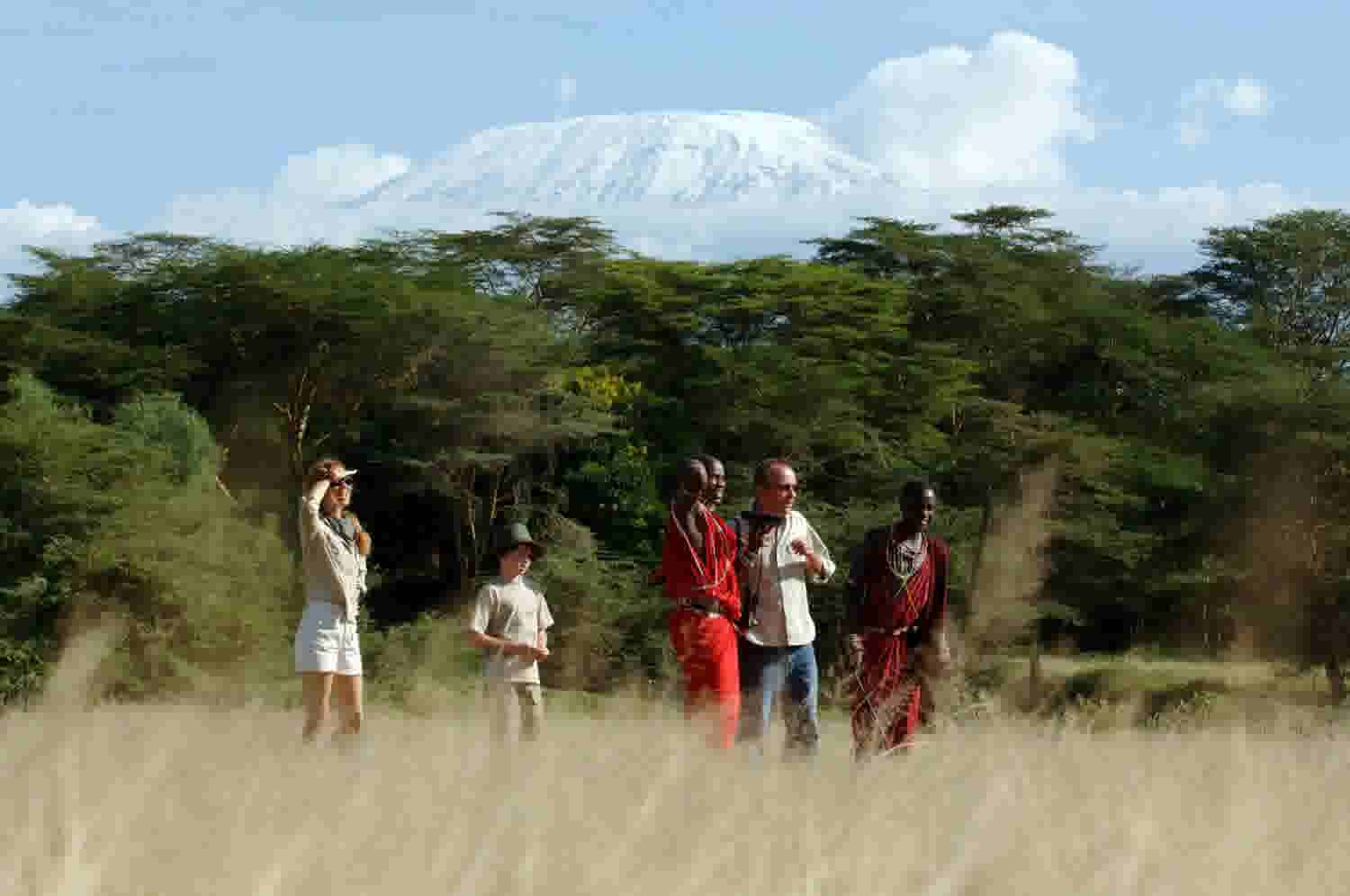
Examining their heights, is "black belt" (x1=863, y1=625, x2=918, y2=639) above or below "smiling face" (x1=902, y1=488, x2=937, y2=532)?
below

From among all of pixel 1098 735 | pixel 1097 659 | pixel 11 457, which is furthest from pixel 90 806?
pixel 1097 659

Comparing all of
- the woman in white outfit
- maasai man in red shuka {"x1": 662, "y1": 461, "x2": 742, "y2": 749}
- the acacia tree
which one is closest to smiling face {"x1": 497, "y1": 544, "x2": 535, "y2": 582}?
the woman in white outfit

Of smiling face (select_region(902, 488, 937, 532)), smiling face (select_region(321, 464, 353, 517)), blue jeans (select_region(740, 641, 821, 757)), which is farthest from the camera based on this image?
smiling face (select_region(321, 464, 353, 517))

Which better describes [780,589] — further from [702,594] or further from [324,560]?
[324,560]

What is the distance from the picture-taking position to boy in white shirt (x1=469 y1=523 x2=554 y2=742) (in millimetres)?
7031

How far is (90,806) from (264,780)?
0.66 m

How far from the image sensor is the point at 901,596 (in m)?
6.56

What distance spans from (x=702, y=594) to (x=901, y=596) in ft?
1.99

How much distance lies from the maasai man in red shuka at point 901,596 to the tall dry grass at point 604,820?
2070 millimetres

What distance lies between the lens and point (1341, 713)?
892cm

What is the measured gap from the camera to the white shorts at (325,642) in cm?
674

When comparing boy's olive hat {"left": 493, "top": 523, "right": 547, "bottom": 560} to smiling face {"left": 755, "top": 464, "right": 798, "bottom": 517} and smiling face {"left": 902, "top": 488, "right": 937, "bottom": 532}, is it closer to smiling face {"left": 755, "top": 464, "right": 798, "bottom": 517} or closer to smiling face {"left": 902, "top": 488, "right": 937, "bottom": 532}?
smiling face {"left": 755, "top": 464, "right": 798, "bottom": 517}

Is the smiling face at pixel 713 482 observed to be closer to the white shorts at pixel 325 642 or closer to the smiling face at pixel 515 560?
the smiling face at pixel 515 560

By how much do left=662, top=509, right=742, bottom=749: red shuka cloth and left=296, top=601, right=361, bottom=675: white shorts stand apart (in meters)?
1.04
